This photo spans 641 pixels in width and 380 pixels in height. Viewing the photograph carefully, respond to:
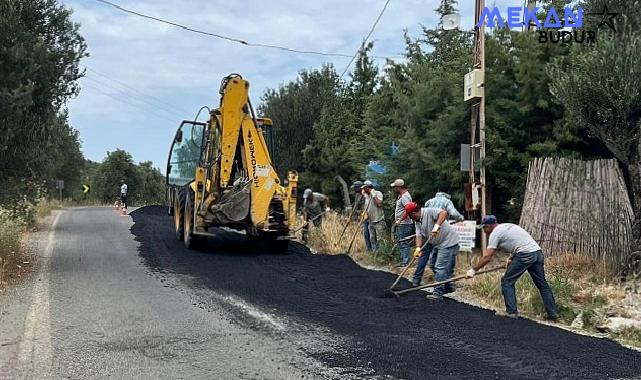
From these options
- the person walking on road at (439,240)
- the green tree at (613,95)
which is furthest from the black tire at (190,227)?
Answer: the green tree at (613,95)

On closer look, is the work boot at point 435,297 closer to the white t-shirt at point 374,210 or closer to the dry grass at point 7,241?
the white t-shirt at point 374,210

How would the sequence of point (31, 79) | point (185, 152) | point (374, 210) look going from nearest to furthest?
point (31, 79) < point (374, 210) < point (185, 152)

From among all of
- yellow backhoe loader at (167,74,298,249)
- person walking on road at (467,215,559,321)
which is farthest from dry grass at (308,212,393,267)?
person walking on road at (467,215,559,321)

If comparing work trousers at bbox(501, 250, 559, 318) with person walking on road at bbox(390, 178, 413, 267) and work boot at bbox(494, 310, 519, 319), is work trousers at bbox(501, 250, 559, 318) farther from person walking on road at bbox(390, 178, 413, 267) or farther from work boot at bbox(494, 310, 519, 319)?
person walking on road at bbox(390, 178, 413, 267)

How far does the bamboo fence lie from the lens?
864cm

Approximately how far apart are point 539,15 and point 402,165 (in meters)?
3.77

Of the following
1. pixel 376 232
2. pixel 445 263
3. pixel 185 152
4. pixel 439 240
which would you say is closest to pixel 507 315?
pixel 445 263

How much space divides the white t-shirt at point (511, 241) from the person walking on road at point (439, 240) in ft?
4.03

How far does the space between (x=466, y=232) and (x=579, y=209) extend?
164cm

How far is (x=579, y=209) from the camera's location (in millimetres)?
9188

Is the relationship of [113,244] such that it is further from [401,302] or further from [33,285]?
[401,302]

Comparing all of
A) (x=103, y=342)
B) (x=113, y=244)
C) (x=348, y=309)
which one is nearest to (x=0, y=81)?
(x=113, y=244)

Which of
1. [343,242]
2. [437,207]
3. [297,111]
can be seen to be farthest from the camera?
[297,111]

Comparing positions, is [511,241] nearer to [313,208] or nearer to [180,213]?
[313,208]
